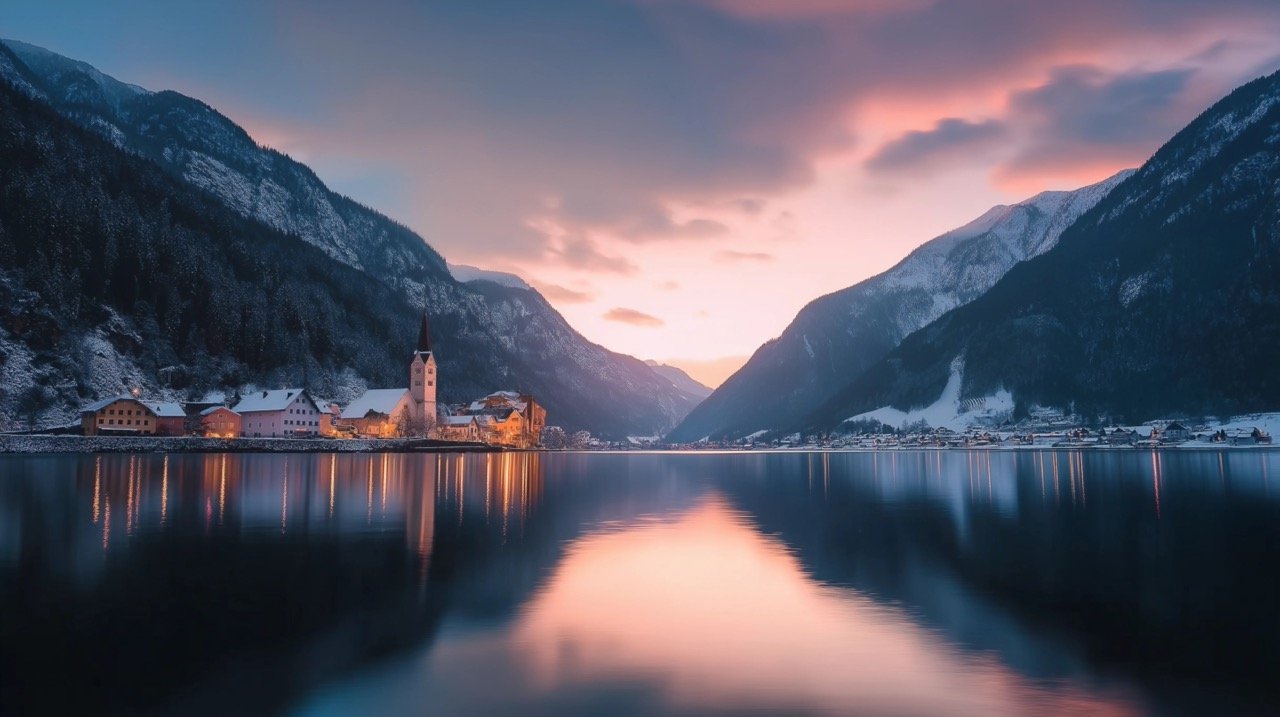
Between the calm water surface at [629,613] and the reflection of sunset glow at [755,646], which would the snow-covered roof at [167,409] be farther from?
the reflection of sunset glow at [755,646]

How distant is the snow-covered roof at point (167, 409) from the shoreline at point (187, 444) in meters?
5.95

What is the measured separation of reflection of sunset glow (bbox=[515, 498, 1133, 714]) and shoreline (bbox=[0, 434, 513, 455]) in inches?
5258

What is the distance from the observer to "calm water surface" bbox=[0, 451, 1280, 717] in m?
16.0

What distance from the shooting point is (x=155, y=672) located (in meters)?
16.6

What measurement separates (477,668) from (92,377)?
180 meters

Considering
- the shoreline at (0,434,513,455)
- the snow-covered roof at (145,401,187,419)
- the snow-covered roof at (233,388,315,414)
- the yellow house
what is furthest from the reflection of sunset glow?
the snow-covered roof at (233,388,315,414)

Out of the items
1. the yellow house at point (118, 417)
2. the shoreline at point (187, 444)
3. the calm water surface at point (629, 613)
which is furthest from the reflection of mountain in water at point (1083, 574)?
the yellow house at point (118, 417)

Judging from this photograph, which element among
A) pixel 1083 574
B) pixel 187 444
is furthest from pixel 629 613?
pixel 187 444

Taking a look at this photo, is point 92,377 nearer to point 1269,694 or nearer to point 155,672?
point 155,672

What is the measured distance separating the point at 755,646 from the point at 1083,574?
1625cm

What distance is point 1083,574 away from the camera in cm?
2952

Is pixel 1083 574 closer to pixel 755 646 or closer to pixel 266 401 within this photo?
pixel 755 646

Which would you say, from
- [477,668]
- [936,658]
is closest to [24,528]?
[477,668]

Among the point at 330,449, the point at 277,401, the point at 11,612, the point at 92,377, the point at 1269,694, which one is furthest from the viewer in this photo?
the point at 277,401
